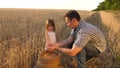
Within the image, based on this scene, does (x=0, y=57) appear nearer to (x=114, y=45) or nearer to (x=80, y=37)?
(x=80, y=37)

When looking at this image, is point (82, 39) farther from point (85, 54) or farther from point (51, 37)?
point (51, 37)

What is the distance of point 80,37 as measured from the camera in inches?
260

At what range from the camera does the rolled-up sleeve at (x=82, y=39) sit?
6520 mm

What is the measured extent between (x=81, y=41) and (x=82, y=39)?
0.17 ft

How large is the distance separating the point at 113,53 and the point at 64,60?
1466 millimetres

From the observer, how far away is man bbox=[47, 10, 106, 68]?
21.5 ft

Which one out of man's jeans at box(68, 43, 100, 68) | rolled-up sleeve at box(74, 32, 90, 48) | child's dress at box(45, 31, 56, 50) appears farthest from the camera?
child's dress at box(45, 31, 56, 50)

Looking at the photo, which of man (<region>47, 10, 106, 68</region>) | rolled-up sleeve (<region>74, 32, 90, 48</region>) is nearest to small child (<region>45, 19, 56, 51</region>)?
man (<region>47, 10, 106, 68</region>)

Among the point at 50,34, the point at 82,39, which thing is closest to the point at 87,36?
the point at 82,39

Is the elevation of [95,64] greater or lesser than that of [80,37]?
lesser

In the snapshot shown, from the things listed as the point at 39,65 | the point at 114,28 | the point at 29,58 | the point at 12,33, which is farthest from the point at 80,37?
the point at 114,28

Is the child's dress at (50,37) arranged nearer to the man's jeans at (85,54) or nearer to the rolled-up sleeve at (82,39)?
the man's jeans at (85,54)

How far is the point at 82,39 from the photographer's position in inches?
259

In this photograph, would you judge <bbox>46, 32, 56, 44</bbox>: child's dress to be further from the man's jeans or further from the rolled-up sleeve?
the rolled-up sleeve
